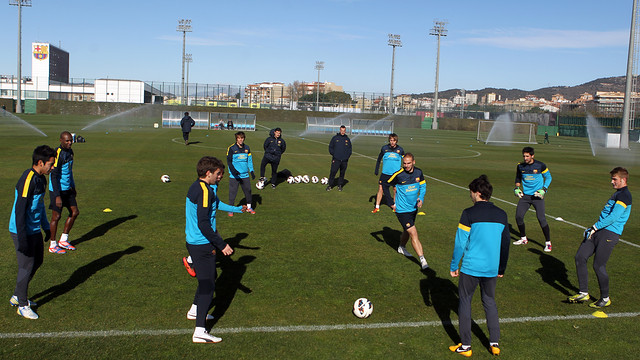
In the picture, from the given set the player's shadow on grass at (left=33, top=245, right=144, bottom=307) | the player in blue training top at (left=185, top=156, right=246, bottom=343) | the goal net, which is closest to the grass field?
the player's shadow on grass at (left=33, top=245, right=144, bottom=307)

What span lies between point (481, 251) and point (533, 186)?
613 centimetres

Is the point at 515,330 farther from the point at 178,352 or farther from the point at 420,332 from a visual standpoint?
the point at 178,352

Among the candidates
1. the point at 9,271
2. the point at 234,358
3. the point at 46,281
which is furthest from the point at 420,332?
the point at 9,271

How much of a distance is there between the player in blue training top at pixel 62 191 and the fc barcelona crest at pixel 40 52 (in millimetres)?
189384

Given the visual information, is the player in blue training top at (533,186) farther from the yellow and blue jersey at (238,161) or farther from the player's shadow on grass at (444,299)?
the yellow and blue jersey at (238,161)

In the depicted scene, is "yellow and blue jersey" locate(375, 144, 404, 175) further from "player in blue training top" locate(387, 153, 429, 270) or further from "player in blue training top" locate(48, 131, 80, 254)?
"player in blue training top" locate(48, 131, 80, 254)

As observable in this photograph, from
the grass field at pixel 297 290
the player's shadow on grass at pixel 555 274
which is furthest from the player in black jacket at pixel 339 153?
the player's shadow on grass at pixel 555 274

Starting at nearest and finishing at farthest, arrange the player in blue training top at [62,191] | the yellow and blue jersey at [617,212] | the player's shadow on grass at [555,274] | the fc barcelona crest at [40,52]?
the yellow and blue jersey at [617,212], the player's shadow on grass at [555,274], the player in blue training top at [62,191], the fc barcelona crest at [40,52]

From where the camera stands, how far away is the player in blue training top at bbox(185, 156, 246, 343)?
602 cm

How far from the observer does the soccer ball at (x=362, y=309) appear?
703 centimetres

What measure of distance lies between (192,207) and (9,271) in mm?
4259

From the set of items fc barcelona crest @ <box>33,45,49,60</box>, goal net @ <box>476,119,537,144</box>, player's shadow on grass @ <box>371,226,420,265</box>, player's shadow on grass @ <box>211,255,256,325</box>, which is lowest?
player's shadow on grass @ <box>211,255,256,325</box>

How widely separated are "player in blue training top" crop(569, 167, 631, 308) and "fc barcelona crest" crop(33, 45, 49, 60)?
195861mm

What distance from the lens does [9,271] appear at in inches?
327
